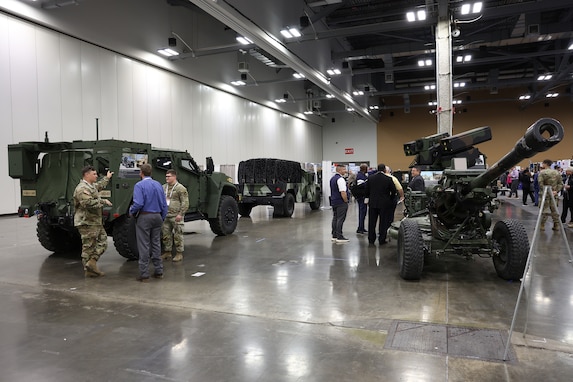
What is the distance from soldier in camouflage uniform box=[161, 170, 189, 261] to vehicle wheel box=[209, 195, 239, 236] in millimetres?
2201

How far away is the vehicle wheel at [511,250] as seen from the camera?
535 cm

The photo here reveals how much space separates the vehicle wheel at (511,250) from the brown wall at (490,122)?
2511 centimetres

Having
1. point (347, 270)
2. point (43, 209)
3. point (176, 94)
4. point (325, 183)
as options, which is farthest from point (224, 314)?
point (176, 94)

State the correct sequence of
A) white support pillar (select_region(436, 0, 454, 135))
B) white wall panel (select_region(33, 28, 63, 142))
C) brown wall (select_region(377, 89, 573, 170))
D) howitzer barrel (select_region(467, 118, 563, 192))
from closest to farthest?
howitzer barrel (select_region(467, 118, 563, 192)), white support pillar (select_region(436, 0, 454, 135)), white wall panel (select_region(33, 28, 63, 142)), brown wall (select_region(377, 89, 573, 170))

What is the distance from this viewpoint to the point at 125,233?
6656 millimetres

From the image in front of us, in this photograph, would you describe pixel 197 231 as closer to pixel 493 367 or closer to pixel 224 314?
pixel 224 314

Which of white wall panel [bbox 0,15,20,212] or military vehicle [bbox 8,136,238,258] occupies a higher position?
white wall panel [bbox 0,15,20,212]

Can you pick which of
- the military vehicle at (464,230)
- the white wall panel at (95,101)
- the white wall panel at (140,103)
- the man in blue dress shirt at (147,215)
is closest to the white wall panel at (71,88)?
the white wall panel at (95,101)

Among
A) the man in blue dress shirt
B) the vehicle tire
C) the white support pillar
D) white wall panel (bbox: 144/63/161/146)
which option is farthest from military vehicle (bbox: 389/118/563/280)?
white wall panel (bbox: 144/63/161/146)

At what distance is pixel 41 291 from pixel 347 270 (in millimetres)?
4135

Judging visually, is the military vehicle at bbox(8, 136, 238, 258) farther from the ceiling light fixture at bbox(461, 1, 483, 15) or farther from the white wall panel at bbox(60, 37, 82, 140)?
the ceiling light fixture at bbox(461, 1, 483, 15)

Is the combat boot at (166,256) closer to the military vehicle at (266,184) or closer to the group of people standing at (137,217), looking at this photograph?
the group of people standing at (137,217)

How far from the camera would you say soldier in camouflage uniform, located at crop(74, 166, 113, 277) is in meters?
5.72

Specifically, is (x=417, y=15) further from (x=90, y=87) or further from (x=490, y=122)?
(x=490, y=122)
